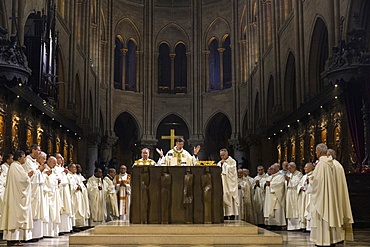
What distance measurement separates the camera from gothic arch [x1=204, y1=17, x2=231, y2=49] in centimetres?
4019

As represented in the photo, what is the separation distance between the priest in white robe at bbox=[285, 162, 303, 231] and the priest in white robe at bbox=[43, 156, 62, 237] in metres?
6.00

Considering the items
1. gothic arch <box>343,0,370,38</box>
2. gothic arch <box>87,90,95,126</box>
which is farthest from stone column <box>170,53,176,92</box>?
gothic arch <box>343,0,370,38</box>

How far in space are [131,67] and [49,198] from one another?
29.2 m

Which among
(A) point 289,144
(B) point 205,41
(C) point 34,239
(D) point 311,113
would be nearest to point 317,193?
(C) point 34,239

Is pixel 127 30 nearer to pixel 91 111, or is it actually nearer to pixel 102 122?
pixel 102 122

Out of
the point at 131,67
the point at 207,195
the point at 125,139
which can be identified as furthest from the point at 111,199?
the point at 125,139

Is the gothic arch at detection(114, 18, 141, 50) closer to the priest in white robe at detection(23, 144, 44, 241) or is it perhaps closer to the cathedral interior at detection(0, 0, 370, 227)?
the cathedral interior at detection(0, 0, 370, 227)

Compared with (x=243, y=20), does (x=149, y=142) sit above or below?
below

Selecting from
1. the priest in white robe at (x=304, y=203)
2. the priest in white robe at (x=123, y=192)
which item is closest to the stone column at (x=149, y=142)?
the priest in white robe at (x=123, y=192)

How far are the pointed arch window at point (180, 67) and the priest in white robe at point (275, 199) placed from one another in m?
26.6

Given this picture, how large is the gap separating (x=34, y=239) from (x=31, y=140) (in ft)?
24.1

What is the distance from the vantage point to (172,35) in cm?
4175

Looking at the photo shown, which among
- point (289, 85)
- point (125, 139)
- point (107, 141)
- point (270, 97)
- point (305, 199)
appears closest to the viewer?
point (305, 199)

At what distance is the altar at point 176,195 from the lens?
1102cm
